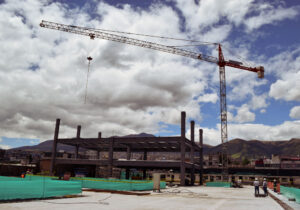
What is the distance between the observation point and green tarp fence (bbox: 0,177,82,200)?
15984mm

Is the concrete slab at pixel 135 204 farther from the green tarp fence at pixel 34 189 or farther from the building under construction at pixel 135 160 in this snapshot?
the building under construction at pixel 135 160

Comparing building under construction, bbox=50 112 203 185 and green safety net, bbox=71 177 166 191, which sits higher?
building under construction, bbox=50 112 203 185

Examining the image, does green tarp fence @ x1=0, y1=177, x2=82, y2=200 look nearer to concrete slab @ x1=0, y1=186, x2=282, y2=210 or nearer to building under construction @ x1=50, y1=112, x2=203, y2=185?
concrete slab @ x1=0, y1=186, x2=282, y2=210

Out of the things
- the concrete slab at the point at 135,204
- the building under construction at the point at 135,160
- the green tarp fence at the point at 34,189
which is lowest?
the concrete slab at the point at 135,204

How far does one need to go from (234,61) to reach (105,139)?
5405 centimetres

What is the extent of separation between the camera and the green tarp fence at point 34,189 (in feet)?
52.4

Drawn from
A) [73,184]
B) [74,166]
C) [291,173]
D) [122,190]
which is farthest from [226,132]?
[73,184]

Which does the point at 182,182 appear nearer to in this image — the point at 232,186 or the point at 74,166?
the point at 232,186

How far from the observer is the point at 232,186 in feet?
179

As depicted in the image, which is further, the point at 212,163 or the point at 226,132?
the point at 212,163

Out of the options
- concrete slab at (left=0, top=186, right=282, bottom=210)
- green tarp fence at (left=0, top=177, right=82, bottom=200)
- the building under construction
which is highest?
the building under construction

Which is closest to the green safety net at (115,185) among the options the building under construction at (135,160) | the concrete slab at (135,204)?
the concrete slab at (135,204)

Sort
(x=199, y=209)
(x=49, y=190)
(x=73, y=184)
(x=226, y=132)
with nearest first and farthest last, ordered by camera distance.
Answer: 1. (x=199, y=209)
2. (x=49, y=190)
3. (x=73, y=184)
4. (x=226, y=132)

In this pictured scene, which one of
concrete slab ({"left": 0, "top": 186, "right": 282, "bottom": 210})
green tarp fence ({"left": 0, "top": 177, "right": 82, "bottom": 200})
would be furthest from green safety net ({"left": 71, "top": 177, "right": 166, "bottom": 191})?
green tarp fence ({"left": 0, "top": 177, "right": 82, "bottom": 200})
